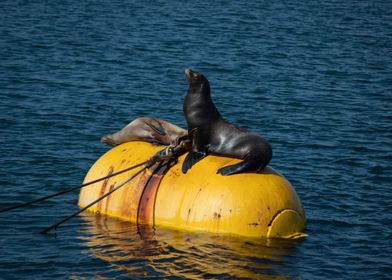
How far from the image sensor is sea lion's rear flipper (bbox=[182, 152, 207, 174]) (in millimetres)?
13680

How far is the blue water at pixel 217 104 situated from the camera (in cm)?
1305

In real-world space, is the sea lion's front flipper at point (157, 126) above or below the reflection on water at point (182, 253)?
above

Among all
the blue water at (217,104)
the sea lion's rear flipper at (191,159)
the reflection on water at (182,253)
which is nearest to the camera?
the reflection on water at (182,253)

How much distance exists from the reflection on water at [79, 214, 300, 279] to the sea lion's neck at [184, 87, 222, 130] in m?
1.85

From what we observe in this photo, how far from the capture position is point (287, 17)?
43.4 meters

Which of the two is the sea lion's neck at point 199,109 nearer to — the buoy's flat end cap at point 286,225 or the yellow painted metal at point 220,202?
the yellow painted metal at point 220,202

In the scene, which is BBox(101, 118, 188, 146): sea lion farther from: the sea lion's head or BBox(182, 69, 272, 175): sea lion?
the sea lion's head

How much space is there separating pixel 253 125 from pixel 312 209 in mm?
7250

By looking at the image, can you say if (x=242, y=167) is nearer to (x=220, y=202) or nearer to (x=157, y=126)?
(x=220, y=202)

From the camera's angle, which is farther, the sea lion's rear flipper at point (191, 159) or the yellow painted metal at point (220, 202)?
the sea lion's rear flipper at point (191, 159)

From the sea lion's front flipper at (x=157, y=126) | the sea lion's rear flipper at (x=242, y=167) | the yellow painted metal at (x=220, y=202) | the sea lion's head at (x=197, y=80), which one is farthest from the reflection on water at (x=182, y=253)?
the sea lion's head at (x=197, y=80)

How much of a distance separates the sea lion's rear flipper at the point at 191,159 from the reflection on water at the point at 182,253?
100cm

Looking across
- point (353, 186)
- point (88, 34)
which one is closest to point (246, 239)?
point (353, 186)

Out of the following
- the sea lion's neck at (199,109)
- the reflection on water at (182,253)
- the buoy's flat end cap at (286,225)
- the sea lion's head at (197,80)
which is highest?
the sea lion's head at (197,80)
